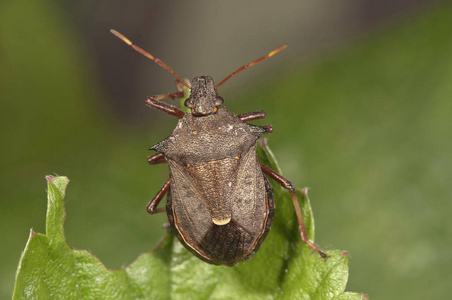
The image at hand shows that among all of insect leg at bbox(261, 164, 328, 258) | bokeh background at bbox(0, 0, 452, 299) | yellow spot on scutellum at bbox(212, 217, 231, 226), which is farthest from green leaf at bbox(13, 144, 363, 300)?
bokeh background at bbox(0, 0, 452, 299)

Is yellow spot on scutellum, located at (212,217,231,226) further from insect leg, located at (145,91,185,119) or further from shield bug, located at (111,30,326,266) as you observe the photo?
insect leg, located at (145,91,185,119)

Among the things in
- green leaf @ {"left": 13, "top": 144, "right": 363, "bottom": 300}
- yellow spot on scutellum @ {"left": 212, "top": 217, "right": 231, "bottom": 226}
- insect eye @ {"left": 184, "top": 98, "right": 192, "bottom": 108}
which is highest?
insect eye @ {"left": 184, "top": 98, "right": 192, "bottom": 108}

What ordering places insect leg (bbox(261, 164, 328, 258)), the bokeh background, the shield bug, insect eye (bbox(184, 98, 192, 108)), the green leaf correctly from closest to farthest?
the green leaf < insect leg (bbox(261, 164, 328, 258)) < the shield bug < insect eye (bbox(184, 98, 192, 108)) < the bokeh background

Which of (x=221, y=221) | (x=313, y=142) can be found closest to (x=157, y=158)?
(x=221, y=221)

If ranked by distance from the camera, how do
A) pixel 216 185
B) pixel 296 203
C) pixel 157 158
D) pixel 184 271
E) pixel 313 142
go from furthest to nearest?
pixel 313 142
pixel 157 158
pixel 216 185
pixel 184 271
pixel 296 203

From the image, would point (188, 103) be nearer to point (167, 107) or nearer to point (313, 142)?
point (167, 107)

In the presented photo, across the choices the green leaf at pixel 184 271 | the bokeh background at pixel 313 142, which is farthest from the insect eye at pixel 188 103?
the bokeh background at pixel 313 142
